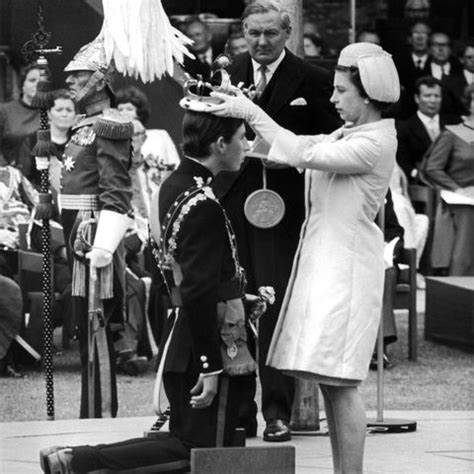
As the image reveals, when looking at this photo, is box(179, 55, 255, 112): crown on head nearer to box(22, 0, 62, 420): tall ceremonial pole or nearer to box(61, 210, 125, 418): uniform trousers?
box(22, 0, 62, 420): tall ceremonial pole

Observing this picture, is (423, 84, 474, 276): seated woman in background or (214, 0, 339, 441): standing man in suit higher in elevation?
(214, 0, 339, 441): standing man in suit

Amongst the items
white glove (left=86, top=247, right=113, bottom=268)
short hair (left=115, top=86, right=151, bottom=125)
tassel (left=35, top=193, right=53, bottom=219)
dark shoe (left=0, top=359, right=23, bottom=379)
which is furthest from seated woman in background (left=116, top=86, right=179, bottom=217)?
tassel (left=35, top=193, right=53, bottom=219)

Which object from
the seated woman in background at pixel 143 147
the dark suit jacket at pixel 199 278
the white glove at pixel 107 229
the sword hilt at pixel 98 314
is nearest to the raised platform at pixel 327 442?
the sword hilt at pixel 98 314

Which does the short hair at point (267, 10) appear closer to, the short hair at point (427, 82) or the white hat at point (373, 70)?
the white hat at point (373, 70)

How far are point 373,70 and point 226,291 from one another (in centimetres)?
104

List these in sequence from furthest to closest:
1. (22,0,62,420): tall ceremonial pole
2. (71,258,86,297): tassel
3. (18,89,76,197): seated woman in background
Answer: (18,89,76,197): seated woman in background
(71,258,86,297): tassel
(22,0,62,420): tall ceremonial pole

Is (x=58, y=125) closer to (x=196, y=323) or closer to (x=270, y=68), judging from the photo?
(x=270, y=68)

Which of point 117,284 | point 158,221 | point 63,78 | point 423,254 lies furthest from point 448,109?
point 158,221

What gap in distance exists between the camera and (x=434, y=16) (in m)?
19.0

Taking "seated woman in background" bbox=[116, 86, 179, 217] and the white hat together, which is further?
"seated woman in background" bbox=[116, 86, 179, 217]

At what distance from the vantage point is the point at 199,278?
671cm

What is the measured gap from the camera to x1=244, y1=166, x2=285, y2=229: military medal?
8.45m

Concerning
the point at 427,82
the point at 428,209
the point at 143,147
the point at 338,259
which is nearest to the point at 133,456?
the point at 338,259

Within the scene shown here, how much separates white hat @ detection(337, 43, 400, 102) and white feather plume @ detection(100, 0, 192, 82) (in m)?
1.41
